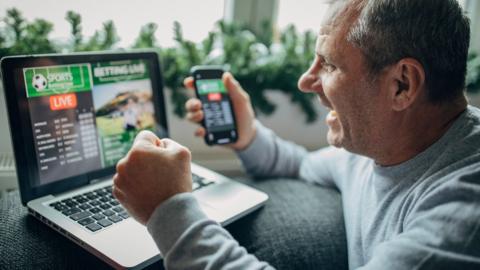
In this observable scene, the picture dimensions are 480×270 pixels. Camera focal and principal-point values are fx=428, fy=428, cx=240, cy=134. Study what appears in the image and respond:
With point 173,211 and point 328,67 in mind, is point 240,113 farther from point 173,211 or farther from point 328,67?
point 173,211

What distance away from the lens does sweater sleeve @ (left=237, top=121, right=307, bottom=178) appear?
117 cm

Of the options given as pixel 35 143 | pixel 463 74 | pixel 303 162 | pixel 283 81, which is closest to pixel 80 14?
pixel 35 143

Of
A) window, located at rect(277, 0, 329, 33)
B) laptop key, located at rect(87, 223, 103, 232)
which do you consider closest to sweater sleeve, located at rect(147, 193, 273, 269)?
laptop key, located at rect(87, 223, 103, 232)

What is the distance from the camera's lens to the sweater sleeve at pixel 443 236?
1.93ft

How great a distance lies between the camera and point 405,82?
75 cm

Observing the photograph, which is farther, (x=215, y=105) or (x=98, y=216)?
(x=215, y=105)

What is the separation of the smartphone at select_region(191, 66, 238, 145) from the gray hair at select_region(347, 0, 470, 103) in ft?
1.47

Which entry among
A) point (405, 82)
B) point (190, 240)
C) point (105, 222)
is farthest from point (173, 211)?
point (405, 82)

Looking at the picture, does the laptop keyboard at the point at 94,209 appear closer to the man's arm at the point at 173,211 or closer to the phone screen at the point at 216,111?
the man's arm at the point at 173,211

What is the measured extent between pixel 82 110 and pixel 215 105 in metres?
0.35

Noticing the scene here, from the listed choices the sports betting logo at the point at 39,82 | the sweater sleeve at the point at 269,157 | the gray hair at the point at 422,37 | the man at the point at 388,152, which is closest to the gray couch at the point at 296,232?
the man at the point at 388,152

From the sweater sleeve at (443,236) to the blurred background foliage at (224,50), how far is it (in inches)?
29.5

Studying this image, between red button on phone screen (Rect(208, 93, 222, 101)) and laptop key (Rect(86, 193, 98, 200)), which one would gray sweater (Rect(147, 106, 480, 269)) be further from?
A: red button on phone screen (Rect(208, 93, 222, 101))

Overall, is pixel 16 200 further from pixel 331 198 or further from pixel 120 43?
pixel 331 198
